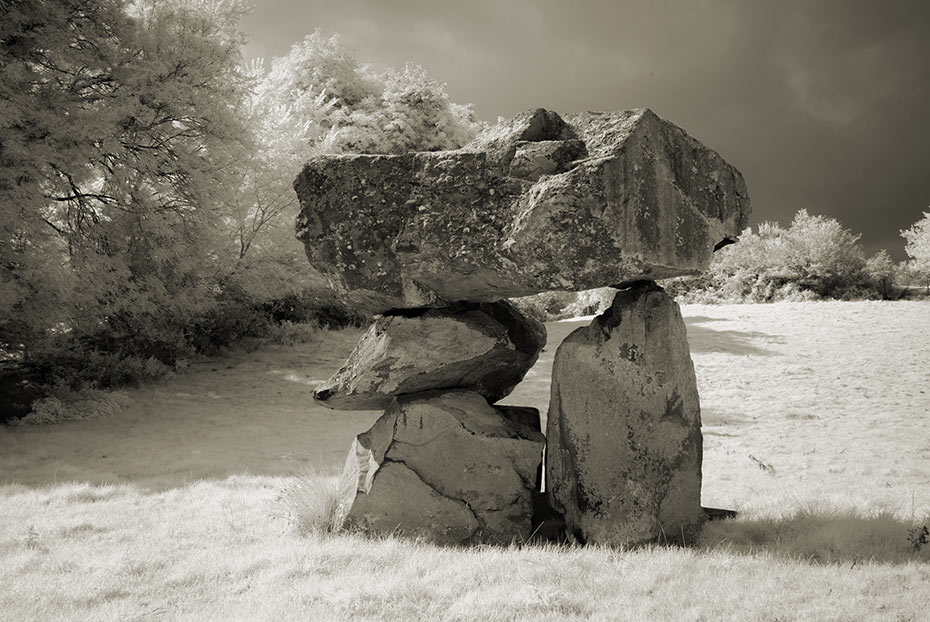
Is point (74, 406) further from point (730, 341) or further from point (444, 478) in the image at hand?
point (730, 341)

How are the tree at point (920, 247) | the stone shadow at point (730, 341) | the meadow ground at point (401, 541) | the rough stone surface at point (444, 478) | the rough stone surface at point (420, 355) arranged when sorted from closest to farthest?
the meadow ground at point (401, 541) → the rough stone surface at point (444, 478) → the rough stone surface at point (420, 355) → the stone shadow at point (730, 341) → the tree at point (920, 247)

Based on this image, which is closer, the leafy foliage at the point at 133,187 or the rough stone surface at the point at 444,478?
the rough stone surface at the point at 444,478

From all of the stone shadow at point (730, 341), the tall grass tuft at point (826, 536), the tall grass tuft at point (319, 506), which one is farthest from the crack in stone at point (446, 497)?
the stone shadow at point (730, 341)

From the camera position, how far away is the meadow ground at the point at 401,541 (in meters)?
3.97

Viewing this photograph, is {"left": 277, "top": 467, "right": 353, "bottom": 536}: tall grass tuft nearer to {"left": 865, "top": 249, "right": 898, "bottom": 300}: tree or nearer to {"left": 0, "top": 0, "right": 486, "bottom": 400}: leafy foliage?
{"left": 0, "top": 0, "right": 486, "bottom": 400}: leafy foliage

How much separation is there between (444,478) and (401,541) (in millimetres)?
632

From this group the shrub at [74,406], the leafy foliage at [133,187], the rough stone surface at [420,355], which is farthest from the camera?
the shrub at [74,406]

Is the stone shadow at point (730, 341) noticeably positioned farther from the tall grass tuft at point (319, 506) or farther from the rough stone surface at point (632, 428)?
the tall grass tuft at point (319, 506)

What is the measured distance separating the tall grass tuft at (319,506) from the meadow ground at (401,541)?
0.38 feet

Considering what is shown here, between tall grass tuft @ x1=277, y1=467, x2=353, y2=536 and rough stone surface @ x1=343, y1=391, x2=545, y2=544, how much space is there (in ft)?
0.42

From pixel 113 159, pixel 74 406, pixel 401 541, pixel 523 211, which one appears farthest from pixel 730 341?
pixel 74 406

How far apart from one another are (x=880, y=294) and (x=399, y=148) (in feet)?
72.0

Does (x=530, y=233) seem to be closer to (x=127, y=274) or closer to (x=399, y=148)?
(x=127, y=274)

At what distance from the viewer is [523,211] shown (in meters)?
4.98
